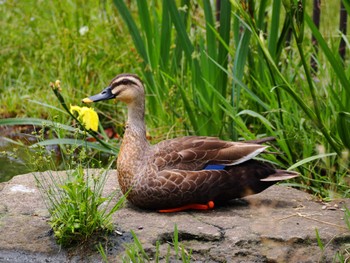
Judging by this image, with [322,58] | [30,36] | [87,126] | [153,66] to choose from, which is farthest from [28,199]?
[30,36]

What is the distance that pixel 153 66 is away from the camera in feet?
20.2

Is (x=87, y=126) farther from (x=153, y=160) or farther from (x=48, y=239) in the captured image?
(x=48, y=239)

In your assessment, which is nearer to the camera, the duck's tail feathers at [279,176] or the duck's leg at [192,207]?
the duck's leg at [192,207]

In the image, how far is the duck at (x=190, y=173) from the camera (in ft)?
14.8

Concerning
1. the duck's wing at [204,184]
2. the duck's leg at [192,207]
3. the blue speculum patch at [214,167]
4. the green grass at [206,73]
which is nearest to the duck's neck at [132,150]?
the duck's wing at [204,184]

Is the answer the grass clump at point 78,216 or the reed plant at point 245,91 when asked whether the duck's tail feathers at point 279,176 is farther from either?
the grass clump at point 78,216

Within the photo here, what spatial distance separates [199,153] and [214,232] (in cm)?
58

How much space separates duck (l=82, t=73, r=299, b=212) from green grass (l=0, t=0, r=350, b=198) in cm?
38

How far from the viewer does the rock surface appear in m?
4.09

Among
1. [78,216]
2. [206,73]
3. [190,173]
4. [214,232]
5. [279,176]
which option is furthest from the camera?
[206,73]

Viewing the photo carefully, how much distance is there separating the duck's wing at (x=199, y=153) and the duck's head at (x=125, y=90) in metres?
0.39

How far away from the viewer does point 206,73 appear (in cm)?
565

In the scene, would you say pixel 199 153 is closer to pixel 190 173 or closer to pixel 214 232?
pixel 190 173

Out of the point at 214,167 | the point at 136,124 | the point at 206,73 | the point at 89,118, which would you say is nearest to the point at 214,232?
the point at 214,167
